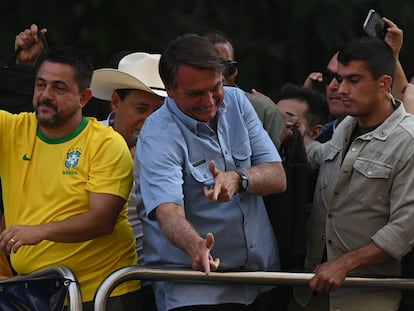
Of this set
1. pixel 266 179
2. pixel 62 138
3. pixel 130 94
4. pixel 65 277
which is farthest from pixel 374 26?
pixel 65 277

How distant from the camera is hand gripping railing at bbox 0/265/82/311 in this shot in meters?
5.37

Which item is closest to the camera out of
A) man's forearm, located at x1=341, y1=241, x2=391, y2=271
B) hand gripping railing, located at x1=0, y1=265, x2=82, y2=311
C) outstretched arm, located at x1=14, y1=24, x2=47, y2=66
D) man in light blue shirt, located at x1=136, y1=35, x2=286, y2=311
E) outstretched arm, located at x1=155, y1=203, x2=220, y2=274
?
outstretched arm, located at x1=155, y1=203, x2=220, y2=274

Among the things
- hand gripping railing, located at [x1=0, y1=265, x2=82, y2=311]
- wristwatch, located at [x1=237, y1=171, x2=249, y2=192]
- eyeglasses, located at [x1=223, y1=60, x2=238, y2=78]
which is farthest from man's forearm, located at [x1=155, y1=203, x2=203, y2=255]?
eyeglasses, located at [x1=223, y1=60, x2=238, y2=78]

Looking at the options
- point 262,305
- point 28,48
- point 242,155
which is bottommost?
point 262,305

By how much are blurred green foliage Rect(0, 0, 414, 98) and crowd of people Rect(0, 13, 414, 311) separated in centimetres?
434

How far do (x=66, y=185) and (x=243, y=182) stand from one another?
736 mm

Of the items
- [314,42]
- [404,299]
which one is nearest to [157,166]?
[404,299]

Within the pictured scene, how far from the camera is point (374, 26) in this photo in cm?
634

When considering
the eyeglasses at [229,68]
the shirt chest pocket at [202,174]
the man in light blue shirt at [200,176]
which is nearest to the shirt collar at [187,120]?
the man in light blue shirt at [200,176]

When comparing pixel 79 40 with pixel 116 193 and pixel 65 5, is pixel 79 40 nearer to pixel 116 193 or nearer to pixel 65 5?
pixel 65 5

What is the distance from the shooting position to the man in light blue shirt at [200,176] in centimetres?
566

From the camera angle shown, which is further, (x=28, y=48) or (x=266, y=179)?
(x=28, y=48)

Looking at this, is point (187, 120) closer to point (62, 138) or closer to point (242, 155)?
point (242, 155)

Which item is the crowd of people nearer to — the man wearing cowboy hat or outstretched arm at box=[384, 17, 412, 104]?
outstretched arm at box=[384, 17, 412, 104]
